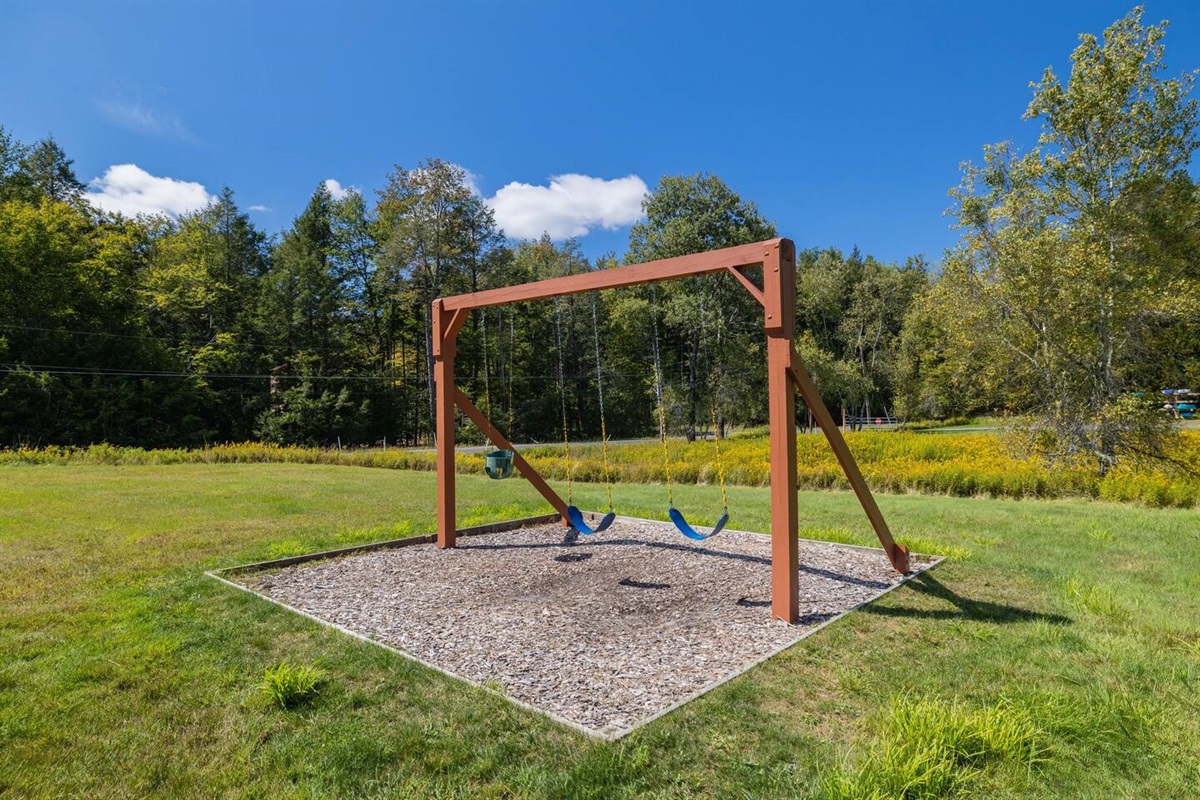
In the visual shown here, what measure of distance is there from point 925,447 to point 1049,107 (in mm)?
7587

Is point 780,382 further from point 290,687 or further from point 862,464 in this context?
point 862,464

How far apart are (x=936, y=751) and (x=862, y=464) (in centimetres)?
1182

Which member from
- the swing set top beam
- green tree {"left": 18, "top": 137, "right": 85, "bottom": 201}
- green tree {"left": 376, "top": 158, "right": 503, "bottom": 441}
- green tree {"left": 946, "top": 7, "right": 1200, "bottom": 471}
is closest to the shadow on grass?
the swing set top beam

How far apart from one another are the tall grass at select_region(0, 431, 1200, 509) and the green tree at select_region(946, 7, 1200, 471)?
3.78 ft

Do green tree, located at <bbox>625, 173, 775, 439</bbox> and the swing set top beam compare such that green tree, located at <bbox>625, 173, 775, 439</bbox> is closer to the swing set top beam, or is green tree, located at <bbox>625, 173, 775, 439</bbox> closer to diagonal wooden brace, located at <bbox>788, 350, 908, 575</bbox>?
the swing set top beam

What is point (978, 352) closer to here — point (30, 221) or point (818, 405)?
point (818, 405)

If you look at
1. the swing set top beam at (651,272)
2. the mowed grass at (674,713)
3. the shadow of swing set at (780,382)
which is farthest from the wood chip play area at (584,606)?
the swing set top beam at (651,272)

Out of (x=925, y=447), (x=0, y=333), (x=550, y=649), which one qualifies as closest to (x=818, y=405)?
(x=550, y=649)

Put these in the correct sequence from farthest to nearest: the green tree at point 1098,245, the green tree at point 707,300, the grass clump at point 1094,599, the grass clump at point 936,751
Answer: the green tree at point 707,300 < the green tree at point 1098,245 < the grass clump at point 1094,599 < the grass clump at point 936,751

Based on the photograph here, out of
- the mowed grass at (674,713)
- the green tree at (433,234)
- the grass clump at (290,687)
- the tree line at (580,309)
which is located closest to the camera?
the mowed grass at (674,713)

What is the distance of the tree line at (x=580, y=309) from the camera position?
36.8ft

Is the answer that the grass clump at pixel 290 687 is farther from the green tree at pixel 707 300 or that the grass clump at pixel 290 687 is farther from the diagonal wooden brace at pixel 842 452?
the green tree at pixel 707 300

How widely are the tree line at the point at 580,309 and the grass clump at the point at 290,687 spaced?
12385 millimetres

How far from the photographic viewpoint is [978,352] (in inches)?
536
